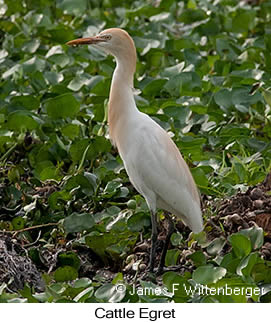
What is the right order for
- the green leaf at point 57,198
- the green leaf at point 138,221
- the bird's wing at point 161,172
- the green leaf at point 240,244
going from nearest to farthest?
the green leaf at point 240,244
the bird's wing at point 161,172
the green leaf at point 138,221
the green leaf at point 57,198

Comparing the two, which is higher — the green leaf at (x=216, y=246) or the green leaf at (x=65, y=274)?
the green leaf at (x=65, y=274)

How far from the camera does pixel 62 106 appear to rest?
5609 mm

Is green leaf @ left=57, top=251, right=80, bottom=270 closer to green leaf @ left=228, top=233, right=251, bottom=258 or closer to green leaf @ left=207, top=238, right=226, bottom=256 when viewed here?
green leaf @ left=207, top=238, right=226, bottom=256

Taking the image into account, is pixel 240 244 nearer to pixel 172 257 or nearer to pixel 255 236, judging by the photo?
pixel 255 236

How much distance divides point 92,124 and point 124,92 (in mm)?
1416

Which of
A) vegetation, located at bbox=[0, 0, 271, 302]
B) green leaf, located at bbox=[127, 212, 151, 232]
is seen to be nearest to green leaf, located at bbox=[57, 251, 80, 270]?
vegetation, located at bbox=[0, 0, 271, 302]

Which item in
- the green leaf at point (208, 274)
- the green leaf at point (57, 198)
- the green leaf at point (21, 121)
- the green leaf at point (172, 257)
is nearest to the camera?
the green leaf at point (208, 274)

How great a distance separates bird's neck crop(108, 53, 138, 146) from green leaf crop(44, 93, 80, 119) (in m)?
1.08

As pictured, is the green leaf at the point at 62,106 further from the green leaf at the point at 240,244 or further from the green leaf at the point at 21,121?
the green leaf at the point at 240,244

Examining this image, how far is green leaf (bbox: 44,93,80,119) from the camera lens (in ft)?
18.2

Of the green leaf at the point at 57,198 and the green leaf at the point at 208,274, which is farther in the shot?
the green leaf at the point at 57,198

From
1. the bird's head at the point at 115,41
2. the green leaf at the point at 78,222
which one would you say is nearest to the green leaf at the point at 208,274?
the green leaf at the point at 78,222

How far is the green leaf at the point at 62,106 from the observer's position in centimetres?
555

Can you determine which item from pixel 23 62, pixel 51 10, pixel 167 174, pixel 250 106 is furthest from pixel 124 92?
pixel 51 10
